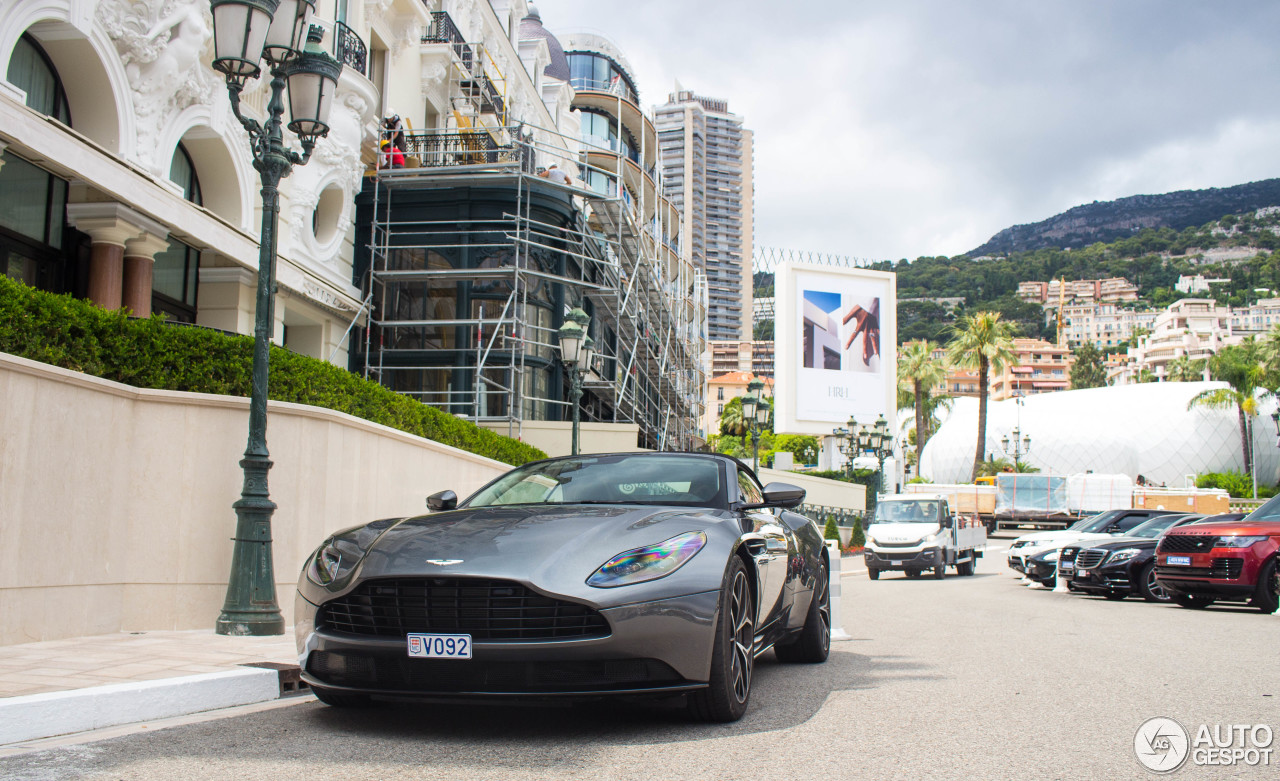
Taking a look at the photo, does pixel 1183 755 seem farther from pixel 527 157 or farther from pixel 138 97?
pixel 527 157

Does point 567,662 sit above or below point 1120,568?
above

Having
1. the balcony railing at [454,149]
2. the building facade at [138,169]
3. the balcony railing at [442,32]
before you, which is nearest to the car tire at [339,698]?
the building facade at [138,169]

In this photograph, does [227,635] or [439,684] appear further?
[227,635]

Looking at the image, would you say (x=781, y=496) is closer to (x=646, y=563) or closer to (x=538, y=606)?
(x=646, y=563)

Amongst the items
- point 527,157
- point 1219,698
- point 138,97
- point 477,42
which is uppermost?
point 477,42

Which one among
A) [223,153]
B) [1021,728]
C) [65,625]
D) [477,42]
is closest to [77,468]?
[65,625]

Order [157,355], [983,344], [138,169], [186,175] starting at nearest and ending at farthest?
[157,355] → [138,169] → [186,175] → [983,344]

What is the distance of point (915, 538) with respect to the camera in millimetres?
22312

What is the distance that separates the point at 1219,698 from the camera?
Result: 5.73m

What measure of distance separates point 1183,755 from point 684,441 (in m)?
44.8

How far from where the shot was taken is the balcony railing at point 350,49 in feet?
63.7

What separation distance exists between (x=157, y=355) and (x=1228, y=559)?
12522 millimetres

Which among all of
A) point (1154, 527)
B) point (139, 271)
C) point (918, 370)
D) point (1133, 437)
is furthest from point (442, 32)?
point (1133, 437)

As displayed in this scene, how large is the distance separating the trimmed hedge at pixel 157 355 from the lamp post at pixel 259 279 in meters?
1.15
